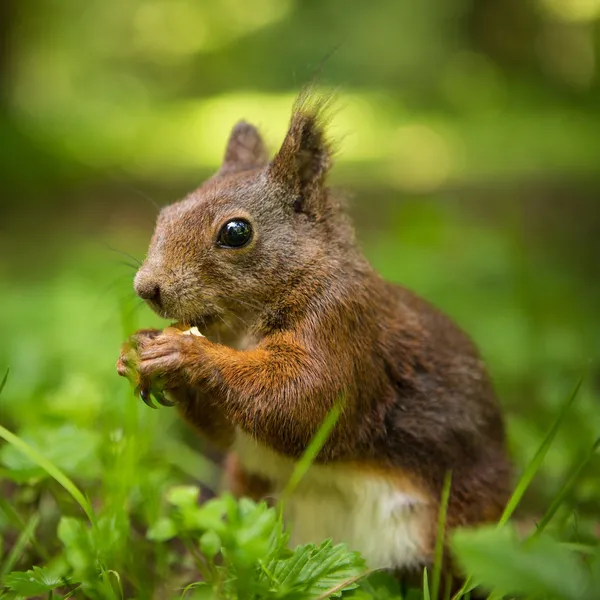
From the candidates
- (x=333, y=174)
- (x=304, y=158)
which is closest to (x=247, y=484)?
(x=304, y=158)

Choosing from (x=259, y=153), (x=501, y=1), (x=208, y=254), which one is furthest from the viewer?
(x=501, y=1)

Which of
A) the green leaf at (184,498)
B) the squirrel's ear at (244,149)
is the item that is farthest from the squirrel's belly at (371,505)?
the squirrel's ear at (244,149)

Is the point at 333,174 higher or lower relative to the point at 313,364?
higher

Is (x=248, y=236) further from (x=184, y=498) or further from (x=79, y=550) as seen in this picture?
(x=79, y=550)

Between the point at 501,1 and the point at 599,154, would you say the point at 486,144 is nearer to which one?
the point at 599,154

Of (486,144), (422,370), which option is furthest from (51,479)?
(486,144)

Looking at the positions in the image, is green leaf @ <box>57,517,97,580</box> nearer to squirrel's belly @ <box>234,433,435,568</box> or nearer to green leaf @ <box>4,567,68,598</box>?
green leaf @ <box>4,567,68,598</box>
